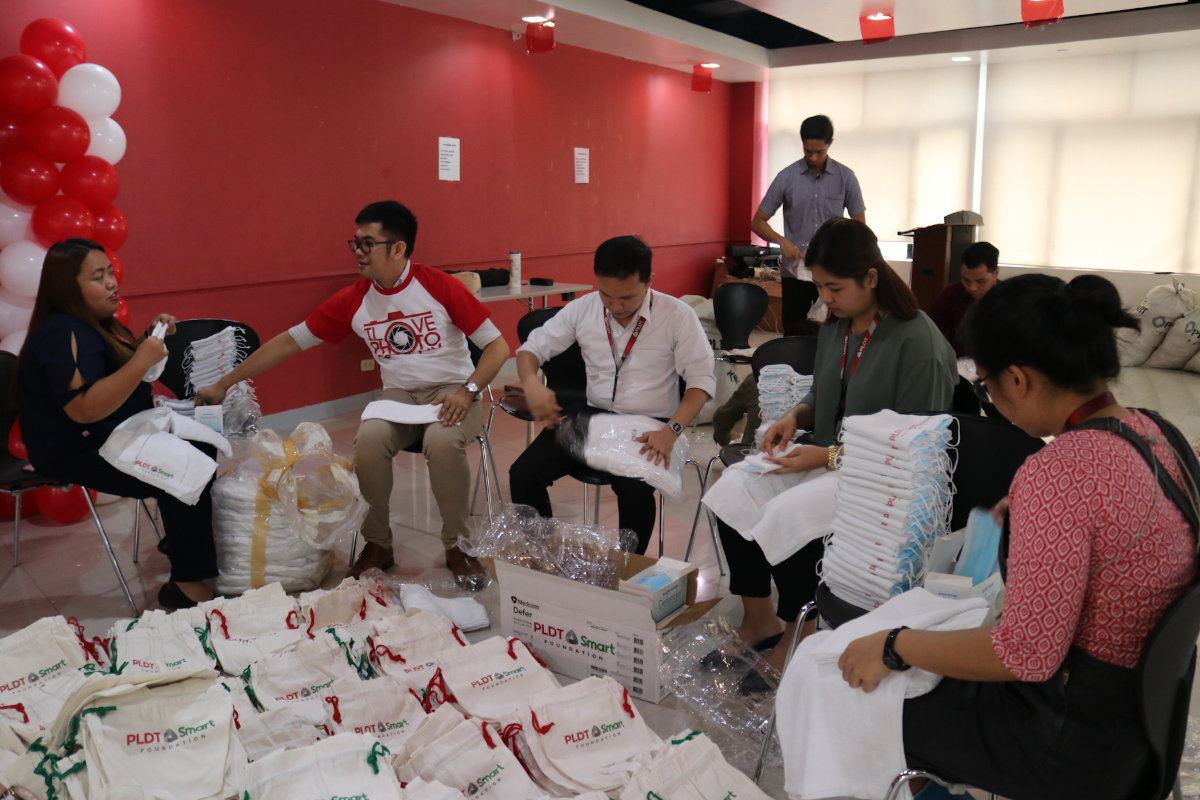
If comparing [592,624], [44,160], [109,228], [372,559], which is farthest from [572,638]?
[44,160]

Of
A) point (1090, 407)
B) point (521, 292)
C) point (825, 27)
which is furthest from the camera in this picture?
point (825, 27)

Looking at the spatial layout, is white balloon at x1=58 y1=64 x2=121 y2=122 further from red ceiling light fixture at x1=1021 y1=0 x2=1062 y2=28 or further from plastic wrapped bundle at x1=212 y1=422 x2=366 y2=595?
red ceiling light fixture at x1=1021 y1=0 x2=1062 y2=28

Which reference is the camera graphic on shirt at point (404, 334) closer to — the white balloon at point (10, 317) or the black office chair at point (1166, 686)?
the white balloon at point (10, 317)

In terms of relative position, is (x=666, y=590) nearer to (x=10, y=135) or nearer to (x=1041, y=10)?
(x=10, y=135)

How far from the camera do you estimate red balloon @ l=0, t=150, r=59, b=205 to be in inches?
139

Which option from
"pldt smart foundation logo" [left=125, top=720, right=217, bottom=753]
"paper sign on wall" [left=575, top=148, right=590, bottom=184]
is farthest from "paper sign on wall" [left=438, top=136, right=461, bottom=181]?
"pldt smart foundation logo" [left=125, top=720, right=217, bottom=753]

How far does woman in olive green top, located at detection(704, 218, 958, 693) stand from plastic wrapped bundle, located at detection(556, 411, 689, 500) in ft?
1.24

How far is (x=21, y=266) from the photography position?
3.56m

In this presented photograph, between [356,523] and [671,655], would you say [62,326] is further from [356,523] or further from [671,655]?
[671,655]

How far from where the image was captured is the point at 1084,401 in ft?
4.64

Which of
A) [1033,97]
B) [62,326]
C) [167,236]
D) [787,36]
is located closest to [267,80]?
[167,236]

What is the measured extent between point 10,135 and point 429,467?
2.12 metres

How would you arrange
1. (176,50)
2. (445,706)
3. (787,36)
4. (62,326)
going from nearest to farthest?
(445,706), (62,326), (176,50), (787,36)

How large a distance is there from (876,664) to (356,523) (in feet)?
6.93
